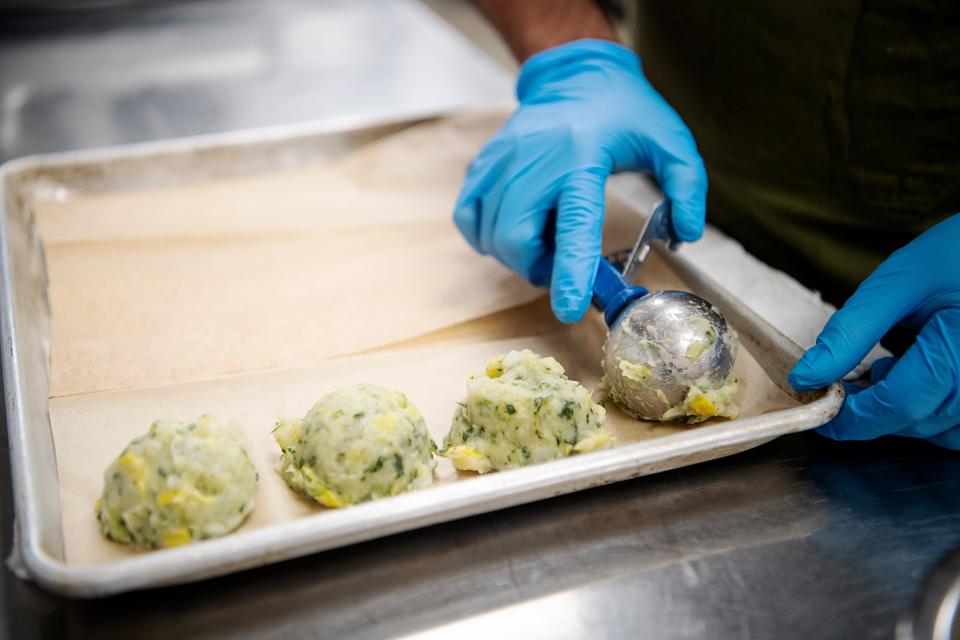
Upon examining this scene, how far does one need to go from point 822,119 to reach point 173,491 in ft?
4.73

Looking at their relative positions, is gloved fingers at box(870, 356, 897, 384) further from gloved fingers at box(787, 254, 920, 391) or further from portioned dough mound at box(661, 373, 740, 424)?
portioned dough mound at box(661, 373, 740, 424)

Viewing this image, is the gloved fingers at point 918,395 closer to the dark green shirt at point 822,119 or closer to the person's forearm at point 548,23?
the dark green shirt at point 822,119

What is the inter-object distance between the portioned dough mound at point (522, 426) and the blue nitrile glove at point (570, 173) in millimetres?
229

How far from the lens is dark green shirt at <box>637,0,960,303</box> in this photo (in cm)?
153

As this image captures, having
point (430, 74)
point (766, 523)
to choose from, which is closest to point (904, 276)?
point (766, 523)

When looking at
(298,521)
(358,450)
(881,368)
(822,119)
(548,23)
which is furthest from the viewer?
(548,23)

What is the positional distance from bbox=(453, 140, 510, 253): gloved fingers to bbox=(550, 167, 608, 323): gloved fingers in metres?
0.20

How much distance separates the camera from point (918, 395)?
117 cm

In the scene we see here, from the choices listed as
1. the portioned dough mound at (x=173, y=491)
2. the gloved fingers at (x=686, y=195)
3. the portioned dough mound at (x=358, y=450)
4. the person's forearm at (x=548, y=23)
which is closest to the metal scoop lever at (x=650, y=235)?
the gloved fingers at (x=686, y=195)

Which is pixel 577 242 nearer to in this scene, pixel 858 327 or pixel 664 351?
pixel 664 351

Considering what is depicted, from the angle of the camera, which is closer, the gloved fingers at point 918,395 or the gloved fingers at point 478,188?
the gloved fingers at point 918,395

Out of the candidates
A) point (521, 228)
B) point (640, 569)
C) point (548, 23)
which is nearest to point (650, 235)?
→ point (521, 228)

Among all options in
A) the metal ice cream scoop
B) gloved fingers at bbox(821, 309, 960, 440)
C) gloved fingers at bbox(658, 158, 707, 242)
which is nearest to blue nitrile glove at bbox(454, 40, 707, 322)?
gloved fingers at bbox(658, 158, 707, 242)

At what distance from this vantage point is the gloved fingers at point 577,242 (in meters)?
1.39
